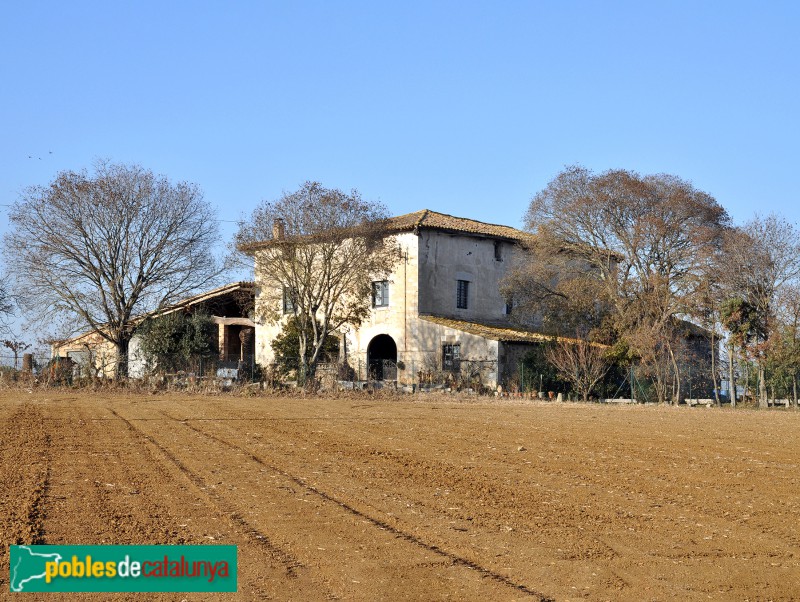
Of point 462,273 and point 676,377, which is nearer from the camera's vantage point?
point 676,377

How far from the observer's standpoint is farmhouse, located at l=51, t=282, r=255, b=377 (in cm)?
4491

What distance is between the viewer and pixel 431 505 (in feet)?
34.4

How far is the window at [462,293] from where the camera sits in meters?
46.9

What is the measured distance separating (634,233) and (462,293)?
29.1 ft

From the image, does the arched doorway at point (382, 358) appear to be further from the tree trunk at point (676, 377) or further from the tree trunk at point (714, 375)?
the tree trunk at point (714, 375)

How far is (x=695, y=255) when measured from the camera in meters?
41.9

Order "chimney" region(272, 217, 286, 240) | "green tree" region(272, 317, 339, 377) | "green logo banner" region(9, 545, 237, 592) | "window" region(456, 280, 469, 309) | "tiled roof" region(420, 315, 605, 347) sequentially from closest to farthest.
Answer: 1. "green logo banner" region(9, 545, 237, 592)
2. "chimney" region(272, 217, 286, 240)
3. "tiled roof" region(420, 315, 605, 347)
4. "green tree" region(272, 317, 339, 377)
5. "window" region(456, 280, 469, 309)

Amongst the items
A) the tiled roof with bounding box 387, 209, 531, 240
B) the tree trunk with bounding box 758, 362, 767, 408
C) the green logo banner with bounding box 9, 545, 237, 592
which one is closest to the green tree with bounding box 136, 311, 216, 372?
the tiled roof with bounding box 387, 209, 531, 240

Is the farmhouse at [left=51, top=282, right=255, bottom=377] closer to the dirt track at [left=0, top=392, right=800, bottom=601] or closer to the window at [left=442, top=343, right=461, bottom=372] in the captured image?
the window at [left=442, top=343, right=461, bottom=372]

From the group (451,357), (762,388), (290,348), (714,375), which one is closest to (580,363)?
(714,375)

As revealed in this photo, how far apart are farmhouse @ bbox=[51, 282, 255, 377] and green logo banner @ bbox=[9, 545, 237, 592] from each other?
1423 inches

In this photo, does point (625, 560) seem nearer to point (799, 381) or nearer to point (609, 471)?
point (609, 471)

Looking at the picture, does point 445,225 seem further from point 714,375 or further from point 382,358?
point 714,375

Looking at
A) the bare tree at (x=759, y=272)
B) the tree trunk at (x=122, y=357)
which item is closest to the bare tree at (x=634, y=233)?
the bare tree at (x=759, y=272)
